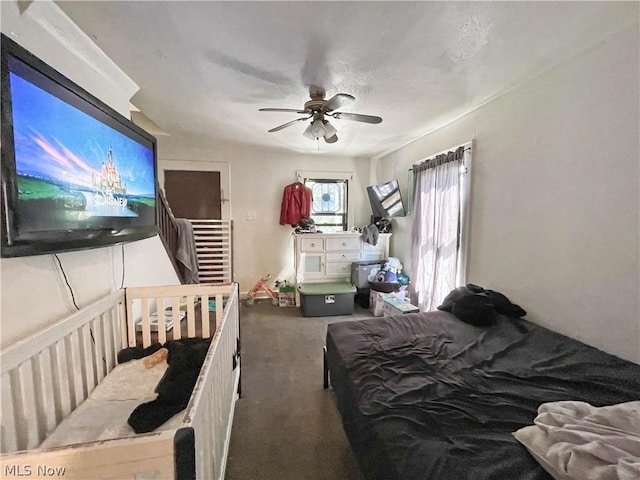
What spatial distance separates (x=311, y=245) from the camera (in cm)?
383

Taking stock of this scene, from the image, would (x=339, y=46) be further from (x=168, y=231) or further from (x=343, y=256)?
(x=343, y=256)

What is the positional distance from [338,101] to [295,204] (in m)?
2.41

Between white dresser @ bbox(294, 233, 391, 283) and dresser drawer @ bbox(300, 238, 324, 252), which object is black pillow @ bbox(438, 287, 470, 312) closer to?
white dresser @ bbox(294, 233, 391, 283)

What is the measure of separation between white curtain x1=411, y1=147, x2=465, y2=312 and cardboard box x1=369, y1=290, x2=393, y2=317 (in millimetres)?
400

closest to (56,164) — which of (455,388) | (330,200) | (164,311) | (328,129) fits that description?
(164,311)

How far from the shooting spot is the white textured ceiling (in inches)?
50.6

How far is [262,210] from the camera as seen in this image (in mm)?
4223

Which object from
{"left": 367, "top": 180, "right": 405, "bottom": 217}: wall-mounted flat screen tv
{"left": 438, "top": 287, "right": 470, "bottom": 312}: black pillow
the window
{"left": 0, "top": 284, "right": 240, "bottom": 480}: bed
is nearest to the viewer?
{"left": 0, "top": 284, "right": 240, "bottom": 480}: bed

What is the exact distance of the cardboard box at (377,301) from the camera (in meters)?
3.33

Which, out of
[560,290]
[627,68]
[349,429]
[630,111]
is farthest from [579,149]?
[349,429]

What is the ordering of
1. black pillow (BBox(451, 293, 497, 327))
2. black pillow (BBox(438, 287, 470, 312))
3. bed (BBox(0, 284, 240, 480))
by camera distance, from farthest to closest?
black pillow (BBox(438, 287, 470, 312)) < black pillow (BBox(451, 293, 497, 327)) < bed (BBox(0, 284, 240, 480))

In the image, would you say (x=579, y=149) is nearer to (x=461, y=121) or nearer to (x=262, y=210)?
(x=461, y=121)

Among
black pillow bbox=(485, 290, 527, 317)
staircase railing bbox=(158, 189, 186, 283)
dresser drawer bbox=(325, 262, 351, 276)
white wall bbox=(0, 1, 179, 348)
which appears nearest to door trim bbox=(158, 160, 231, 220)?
staircase railing bbox=(158, 189, 186, 283)

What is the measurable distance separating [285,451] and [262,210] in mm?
3273
